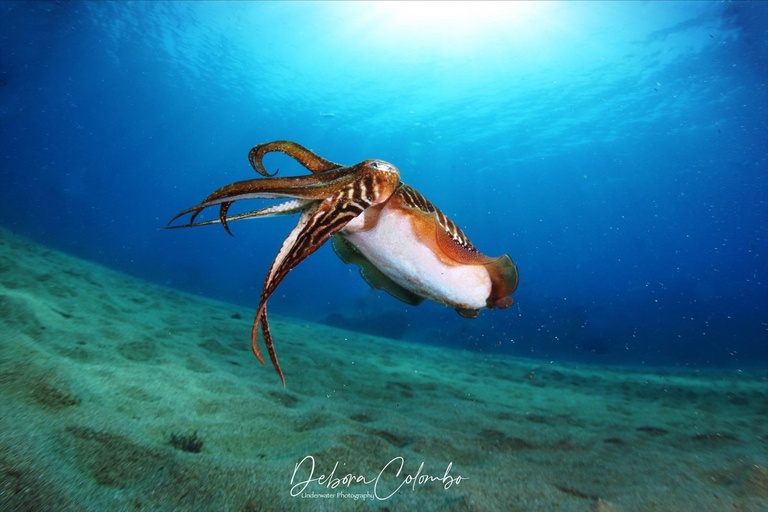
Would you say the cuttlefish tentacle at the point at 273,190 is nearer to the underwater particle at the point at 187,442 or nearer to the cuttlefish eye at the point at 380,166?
the cuttlefish eye at the point at 380,166

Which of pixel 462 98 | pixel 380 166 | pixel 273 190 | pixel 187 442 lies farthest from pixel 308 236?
pixel 462 98

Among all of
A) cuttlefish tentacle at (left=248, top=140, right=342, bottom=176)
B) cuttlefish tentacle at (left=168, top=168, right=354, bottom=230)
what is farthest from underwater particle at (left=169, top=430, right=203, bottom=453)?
cuttlefish tentacle at (left=248, top=140, right=342, bottom=176)

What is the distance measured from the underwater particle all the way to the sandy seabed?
0.08 feet

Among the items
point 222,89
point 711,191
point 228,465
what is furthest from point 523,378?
point 711,191

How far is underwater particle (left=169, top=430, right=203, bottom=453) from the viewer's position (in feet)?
9.25

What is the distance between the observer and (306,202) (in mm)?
1876

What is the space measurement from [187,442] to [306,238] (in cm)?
254

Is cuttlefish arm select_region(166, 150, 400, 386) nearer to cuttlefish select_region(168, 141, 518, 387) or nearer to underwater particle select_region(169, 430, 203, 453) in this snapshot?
cuttlefish select_region(168, 141, 518, 387)

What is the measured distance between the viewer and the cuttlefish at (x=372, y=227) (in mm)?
1662

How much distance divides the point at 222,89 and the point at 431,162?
3198 cm

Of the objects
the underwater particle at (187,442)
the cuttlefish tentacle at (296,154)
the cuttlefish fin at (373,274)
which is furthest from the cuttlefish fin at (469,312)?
the underwater particle at (187,442)

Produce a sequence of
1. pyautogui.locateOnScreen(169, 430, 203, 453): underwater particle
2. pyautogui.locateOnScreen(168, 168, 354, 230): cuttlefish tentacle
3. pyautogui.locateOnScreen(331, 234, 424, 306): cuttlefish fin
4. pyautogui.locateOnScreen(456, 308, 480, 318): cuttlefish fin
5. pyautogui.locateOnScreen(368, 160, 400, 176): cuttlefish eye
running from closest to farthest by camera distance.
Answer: pyautogui.locateOnScreen(168, 168, 354, 230): cuttlefish tentacle, pyautogui.locateOnScreen(368, 160, 400, 176): cuttlefish eye, pyautogui.locateOnScreen(169, 430, 203, 453): underwater particle, pyautogui.locateOnScreen(456, 308, 480, 318): cuttlefish fin, pyautogui.locateOnScreen(331, 234, 424, 306): cuttlefish fin

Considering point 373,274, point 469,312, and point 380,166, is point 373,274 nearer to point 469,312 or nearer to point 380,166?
point 469,312

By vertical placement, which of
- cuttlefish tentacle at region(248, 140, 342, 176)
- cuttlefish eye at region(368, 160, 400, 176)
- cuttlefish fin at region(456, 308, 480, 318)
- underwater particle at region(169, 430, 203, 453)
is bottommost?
underwater particle at region(169, 430, 203, 453)
